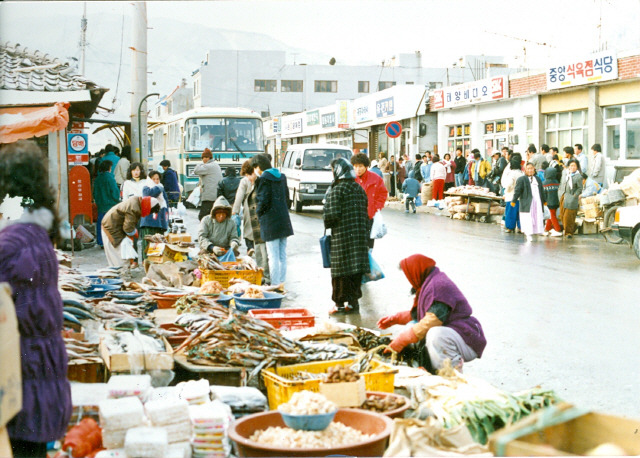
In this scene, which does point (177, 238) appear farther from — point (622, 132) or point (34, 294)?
point (622, 132)

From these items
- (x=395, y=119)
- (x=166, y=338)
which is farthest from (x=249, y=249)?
(x=395, y=119)

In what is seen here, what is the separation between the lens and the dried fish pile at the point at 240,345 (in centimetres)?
548

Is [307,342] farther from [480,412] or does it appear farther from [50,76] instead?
[50,76]

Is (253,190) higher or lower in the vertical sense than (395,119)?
lower

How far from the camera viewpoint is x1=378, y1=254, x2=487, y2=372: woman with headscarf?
230 inches

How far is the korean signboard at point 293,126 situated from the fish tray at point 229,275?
4352cm

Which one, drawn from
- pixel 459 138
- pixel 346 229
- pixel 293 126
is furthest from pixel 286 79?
pixel 346 229

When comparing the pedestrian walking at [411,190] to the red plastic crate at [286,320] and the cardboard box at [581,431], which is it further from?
the cardboard box at [581,431]

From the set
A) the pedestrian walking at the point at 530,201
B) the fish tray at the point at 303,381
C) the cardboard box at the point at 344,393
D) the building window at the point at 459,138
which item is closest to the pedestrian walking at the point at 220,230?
the fish tray at the point at 303,381

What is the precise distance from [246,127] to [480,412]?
21561mm

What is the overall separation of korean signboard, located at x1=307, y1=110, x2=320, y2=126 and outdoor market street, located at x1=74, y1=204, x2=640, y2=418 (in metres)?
30.5

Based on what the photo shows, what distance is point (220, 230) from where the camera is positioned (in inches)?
434

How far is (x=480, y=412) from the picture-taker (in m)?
4.54

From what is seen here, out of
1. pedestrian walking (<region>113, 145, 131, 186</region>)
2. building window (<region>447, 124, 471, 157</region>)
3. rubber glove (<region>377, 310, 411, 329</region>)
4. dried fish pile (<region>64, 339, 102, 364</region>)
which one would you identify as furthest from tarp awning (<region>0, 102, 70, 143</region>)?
building window (<region>447, 124, 471, 157</region>)
